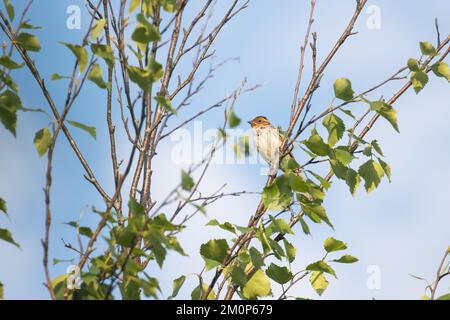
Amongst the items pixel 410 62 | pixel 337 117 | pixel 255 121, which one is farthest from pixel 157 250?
pixel 255 121

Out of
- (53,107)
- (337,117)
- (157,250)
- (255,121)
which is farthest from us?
(255,121)

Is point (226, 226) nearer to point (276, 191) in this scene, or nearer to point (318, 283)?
point (276, 191)

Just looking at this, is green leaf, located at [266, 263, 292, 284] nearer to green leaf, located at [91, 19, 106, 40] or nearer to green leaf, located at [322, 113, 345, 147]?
green leaf, located at [322, 113, 345, 147]

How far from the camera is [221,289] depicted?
13.8ft

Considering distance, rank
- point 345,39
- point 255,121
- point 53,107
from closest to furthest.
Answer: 1. point 53,107
2. point 345,39
3. point 255,121

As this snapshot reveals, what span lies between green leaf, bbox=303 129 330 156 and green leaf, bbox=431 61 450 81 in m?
1.48

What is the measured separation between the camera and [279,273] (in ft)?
13.7

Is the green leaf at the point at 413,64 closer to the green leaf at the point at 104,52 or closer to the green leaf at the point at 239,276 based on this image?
the green leaf at the point at 239,276

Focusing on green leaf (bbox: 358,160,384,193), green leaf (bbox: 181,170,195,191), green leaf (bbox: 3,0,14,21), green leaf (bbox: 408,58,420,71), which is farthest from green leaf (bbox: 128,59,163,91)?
green leaf (bbox: 408,58,420,71)

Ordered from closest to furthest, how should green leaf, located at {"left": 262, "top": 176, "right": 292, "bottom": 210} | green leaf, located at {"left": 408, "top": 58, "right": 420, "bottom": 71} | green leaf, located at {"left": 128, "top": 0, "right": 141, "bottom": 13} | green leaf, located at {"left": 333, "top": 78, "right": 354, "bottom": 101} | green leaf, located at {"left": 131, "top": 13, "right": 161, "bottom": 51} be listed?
green leaf, located at {"left": 131, "top": 13, "right": 161, "bottom": 51} < green leaf, located at {"left": 128, "top": 0, "right": 141, "bottom": 13} < green leaf, located at {"left": 262, "top": 176, "right": 292, "bottom": 210} < green leaf, located at {"left": 333, "top": 78, "right": 354, "bottom": 101} < green leaf, located at {"left": 408, "top": 58, "right": 420, "bottom": 71}

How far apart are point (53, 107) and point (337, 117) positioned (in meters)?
2.26

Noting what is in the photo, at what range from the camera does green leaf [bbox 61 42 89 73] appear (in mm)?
3322

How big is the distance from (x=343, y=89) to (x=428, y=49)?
946 mm
